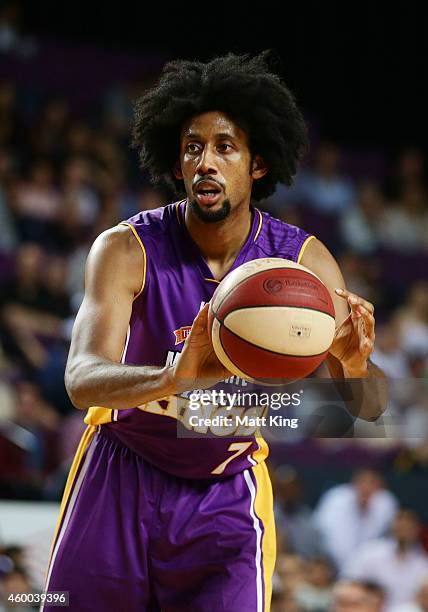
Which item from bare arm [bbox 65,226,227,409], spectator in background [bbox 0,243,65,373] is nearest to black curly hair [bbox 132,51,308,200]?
bare arm [bbox 65,226,227,409]

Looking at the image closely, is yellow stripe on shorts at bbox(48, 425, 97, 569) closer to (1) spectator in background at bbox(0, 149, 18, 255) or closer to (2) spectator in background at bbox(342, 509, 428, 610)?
(2) spectator in background at bbox(342, 509, 428, 610)

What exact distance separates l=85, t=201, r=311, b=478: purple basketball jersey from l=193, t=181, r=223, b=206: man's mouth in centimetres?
22

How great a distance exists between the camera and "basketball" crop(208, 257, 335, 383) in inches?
130

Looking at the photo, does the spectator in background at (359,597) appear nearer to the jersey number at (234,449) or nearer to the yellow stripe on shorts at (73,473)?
the jersey number at (234,449)

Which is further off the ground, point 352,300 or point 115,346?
point 352,300

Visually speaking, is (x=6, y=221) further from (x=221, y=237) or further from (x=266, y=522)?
(x=266, y=522)

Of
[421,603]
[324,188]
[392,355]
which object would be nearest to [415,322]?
[392,355]

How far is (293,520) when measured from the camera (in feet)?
25.5

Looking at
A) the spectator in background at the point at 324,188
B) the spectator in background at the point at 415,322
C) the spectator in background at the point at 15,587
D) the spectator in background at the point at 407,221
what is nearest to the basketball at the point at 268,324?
the spectator in background at the point at 15,587

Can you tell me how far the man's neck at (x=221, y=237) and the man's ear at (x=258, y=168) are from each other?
0.64 ft

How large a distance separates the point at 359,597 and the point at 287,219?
527 centimetres

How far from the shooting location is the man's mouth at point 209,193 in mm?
3846

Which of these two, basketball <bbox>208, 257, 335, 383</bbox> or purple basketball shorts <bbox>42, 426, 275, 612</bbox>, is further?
purple basketball shorts <bbox>42, 426, 275, 612</bbox>

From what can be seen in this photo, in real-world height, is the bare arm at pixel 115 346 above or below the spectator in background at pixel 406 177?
below
